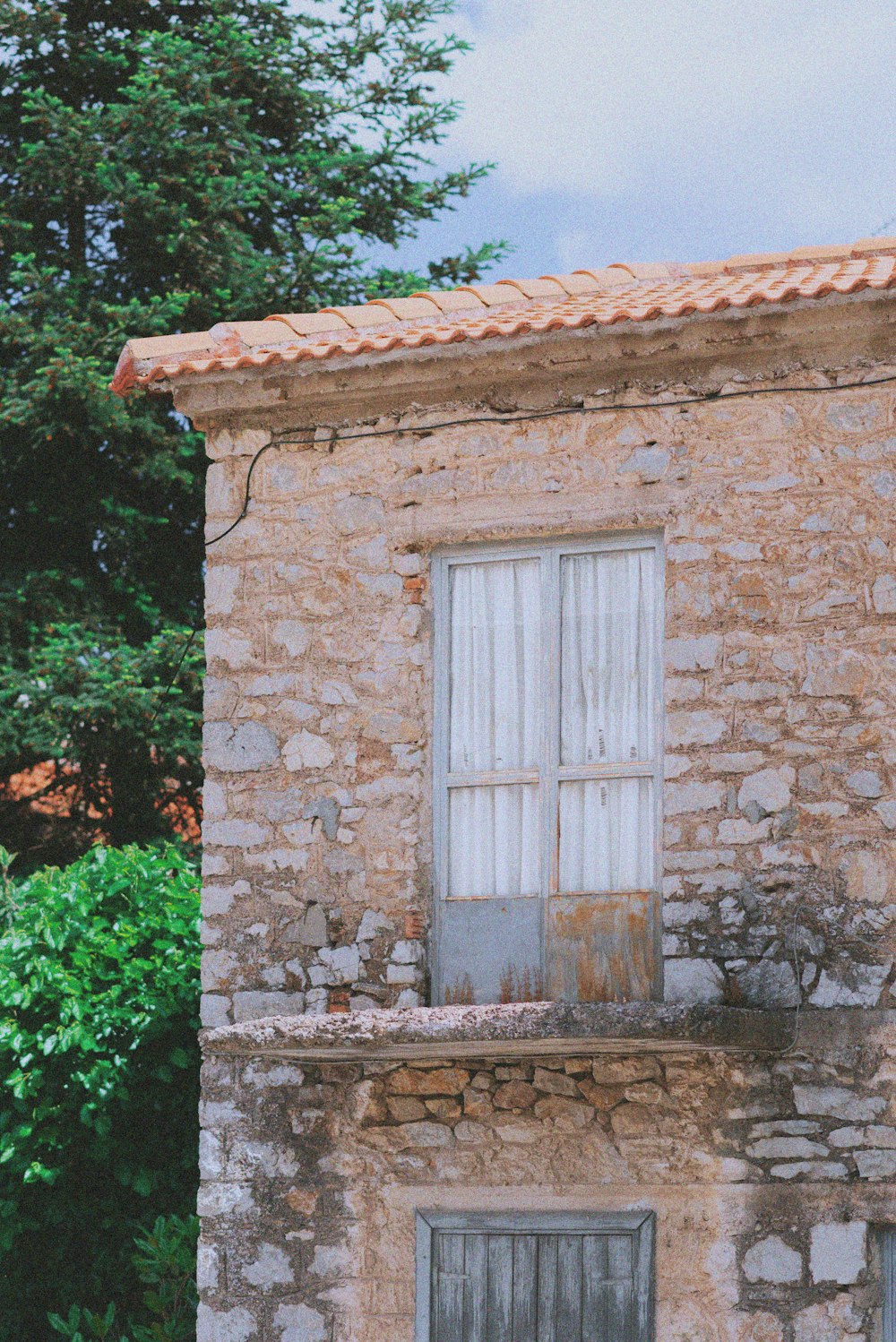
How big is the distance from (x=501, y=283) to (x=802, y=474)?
2.12 meters

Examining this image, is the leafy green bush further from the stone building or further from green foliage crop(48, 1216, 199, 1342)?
the stone building

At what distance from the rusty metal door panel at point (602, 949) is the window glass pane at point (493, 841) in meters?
0.21

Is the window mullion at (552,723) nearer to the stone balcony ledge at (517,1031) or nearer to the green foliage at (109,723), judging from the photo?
the stone balcony ledge at (517,1031)

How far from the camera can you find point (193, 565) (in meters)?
15.0

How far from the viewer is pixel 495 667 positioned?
7688 mm

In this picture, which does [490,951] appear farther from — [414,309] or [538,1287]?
[414,309]

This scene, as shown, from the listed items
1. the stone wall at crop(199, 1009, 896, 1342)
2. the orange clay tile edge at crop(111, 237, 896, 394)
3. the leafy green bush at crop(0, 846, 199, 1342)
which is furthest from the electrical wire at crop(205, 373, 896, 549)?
the leafy green bush at crop(0, 846, 199, 1342)

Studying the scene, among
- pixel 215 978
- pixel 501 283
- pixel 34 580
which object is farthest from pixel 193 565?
pixel 215 978

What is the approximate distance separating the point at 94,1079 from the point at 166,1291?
1.12 m

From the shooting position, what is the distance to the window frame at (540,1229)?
276 inches

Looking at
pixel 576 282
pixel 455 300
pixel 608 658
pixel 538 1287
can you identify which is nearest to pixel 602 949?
pixel 608 658

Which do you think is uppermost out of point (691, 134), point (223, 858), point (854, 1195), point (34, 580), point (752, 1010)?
point (691, 134)

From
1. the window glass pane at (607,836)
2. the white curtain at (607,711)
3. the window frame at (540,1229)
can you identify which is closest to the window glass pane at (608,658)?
the white curtain at (607,711)

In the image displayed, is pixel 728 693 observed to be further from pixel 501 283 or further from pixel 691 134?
pixel 691 134
